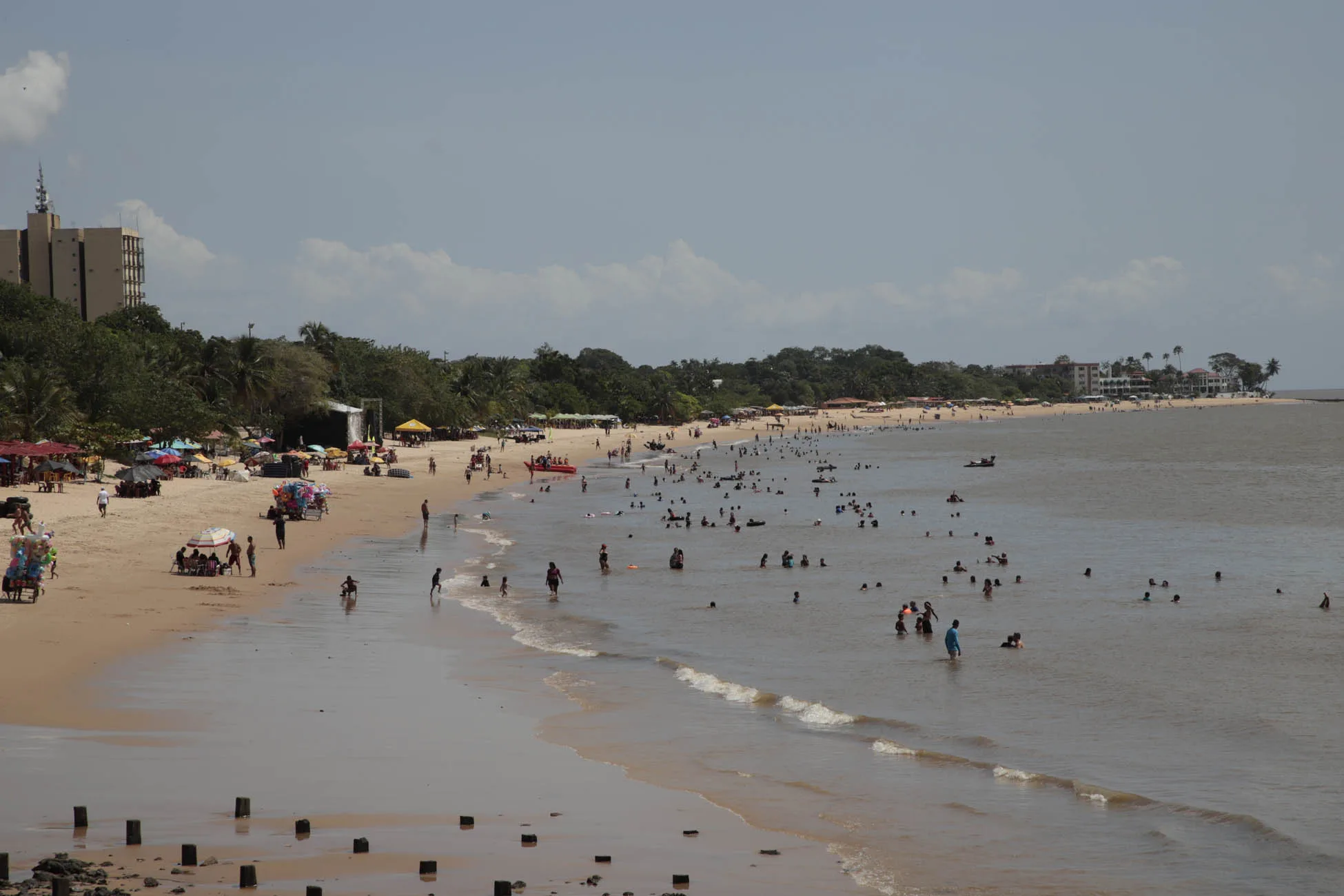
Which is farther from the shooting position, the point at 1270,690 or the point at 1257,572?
the point at 1257,572

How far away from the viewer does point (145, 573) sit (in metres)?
30.4

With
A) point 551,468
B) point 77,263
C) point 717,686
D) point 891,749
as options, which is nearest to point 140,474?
point 717,686

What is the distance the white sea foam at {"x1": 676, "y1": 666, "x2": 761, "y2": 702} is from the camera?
21.4 meters

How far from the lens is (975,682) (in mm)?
23047

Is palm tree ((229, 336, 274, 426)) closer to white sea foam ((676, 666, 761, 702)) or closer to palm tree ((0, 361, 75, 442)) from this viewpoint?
palm tree ((0, 361, 75, 442))

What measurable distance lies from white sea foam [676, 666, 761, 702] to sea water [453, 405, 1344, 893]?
9 centimetres

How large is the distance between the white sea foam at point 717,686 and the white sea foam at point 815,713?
25.1 inches

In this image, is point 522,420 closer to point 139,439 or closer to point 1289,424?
point 139,439

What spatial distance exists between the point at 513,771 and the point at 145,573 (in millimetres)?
17926

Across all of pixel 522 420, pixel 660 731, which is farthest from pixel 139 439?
pixel 522 420

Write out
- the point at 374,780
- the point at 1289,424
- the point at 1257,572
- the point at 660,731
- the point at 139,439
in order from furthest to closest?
the point at 1289,424 < the point at 139,439 < the point at 1257,572 < the point at 660,731 < the point at 374,780

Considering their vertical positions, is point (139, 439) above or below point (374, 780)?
above

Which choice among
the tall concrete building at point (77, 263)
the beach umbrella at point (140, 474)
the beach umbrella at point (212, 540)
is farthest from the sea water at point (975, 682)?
the tall concrete building at point (77, 263)

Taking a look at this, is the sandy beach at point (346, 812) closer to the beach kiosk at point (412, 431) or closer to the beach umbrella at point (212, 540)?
the beach umbrella at point (212, 540)
